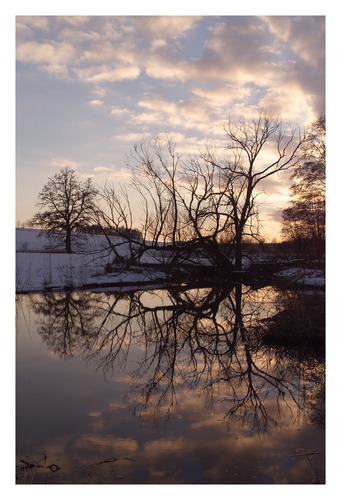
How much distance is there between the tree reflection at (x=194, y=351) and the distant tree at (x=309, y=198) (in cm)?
698

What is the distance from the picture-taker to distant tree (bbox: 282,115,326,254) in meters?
19.6

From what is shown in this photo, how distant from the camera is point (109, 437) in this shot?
4.53 m

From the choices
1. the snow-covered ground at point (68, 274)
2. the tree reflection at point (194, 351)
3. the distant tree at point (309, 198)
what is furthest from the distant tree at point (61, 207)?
the tree reflection at point (194, 351)

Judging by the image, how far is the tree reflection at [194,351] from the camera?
564cm

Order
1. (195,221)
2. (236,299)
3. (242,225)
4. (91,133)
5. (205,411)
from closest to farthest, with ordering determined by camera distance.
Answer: (205,411) → (91,133) → (236,299) → (195,221) → (242,225)

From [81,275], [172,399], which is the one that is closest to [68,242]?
[81,275]

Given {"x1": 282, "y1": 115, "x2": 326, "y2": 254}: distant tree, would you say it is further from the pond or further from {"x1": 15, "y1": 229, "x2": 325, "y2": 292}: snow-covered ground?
the pond

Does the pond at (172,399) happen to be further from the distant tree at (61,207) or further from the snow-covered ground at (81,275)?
the distant tree at (61,207)

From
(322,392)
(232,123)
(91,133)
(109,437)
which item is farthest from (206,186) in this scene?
(109,437)

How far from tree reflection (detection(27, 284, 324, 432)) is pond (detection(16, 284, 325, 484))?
2 cm

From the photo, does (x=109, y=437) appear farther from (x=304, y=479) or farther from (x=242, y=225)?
(x=242, y=225)

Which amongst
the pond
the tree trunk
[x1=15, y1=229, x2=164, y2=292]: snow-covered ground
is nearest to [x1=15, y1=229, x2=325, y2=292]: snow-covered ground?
[x1=15, y1=229, x2=164, y2=292]: snow-covered ground

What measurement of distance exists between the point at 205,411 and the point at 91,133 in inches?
186
